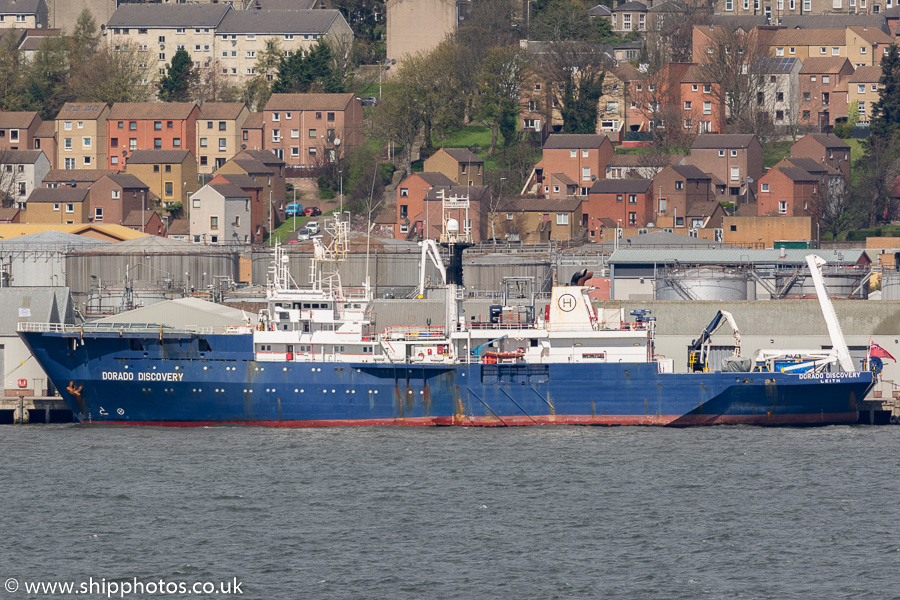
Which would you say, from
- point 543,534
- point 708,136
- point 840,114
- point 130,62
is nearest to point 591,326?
point 543,534

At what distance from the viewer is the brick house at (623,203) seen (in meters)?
104

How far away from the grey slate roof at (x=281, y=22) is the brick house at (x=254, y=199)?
29.5m

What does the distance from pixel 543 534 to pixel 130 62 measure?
99.7m

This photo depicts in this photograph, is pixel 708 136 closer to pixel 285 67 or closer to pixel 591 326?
pixel 285 67

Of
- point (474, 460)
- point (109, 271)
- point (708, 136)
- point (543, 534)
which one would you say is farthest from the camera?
point (708, 136)

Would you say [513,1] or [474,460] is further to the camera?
[513,1]

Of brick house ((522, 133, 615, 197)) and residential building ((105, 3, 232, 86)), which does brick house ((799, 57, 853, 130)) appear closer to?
brick house ((522, 133, 615, 197))

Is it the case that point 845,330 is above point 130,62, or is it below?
below

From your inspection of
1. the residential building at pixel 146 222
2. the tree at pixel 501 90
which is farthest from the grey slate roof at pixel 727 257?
the tree at pixel 501 90

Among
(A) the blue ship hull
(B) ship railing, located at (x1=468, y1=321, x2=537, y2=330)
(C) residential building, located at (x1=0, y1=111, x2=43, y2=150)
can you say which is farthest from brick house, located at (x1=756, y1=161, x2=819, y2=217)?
(C) residential building, located at (x1=0, y1=111, x2=43, y2=150)

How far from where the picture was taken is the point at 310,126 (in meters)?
119

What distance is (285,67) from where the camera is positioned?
126 meters

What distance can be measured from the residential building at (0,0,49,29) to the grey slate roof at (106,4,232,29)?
13306mm

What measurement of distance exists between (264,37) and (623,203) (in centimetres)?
4479
